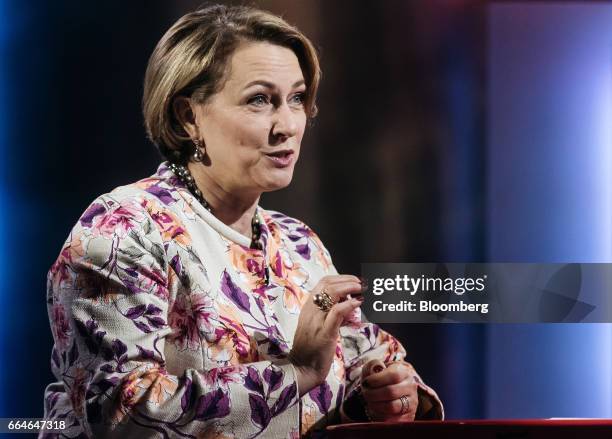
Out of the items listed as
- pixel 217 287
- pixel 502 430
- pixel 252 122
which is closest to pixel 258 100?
pixel 252 122

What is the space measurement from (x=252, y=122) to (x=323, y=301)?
0.45 metres

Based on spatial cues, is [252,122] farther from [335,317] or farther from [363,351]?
[363,351]

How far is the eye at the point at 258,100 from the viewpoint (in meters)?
2.25

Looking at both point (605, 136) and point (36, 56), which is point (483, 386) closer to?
point (605, 136)

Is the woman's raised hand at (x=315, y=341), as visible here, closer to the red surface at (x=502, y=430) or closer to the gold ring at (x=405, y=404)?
the gold ring at (x=405, y=404)

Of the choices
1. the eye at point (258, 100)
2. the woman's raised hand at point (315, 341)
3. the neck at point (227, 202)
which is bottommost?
the woman's raised hand at point (315, 341)

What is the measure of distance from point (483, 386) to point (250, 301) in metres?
0.74

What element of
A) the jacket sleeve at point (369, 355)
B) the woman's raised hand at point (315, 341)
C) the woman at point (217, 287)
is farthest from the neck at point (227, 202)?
the jacket sleeve at point (369, 355)

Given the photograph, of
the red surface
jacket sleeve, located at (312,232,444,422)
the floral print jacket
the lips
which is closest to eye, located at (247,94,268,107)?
the lips

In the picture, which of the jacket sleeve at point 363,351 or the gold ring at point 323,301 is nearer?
the gold ring at point 323,301

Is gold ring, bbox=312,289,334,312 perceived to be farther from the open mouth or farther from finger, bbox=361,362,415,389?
the open mouth

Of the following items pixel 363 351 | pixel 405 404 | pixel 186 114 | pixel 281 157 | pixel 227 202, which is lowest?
pixel 405 404

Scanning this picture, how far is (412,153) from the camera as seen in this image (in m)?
2.50

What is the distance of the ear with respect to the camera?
2.20 m
